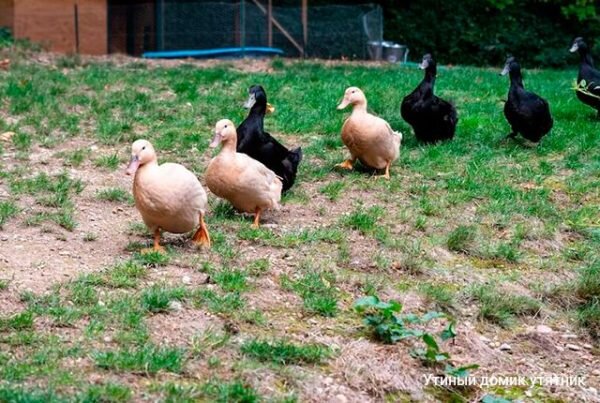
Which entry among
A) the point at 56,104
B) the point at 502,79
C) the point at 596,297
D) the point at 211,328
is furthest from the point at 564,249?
the point at 502,79

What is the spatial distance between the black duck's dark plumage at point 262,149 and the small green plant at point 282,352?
2935mm

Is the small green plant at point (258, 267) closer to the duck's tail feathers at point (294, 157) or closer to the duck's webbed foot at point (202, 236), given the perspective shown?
the duck's webbed foot at point (202, 236)

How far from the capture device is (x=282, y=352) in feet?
15.0

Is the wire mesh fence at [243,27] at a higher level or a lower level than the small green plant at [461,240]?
higher

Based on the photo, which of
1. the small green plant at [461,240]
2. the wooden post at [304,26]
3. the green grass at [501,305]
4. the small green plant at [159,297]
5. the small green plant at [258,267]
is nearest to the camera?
the small green plant at [159,297]

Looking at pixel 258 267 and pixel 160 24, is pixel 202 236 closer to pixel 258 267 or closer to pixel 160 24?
pixel 258 267

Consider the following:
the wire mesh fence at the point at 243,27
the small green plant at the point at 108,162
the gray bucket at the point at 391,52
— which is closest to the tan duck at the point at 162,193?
the small green plant at the point at 108,162

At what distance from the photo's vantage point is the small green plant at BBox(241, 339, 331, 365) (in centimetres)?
454

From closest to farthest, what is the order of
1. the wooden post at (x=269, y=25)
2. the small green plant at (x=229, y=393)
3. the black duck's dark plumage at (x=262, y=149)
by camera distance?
the small green plant at (x=229, y=393) < the black duck's dark plumage at (x=262, y=149) < the wooden post at (x=269, y=25)

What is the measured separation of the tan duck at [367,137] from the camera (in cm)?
805

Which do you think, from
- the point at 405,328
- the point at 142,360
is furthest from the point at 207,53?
the point at 142,360

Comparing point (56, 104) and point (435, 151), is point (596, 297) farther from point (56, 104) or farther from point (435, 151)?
point (56, 104)

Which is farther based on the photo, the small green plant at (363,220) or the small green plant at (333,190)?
the small green plant at (333,190)

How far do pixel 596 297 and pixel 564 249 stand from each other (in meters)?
0.91
